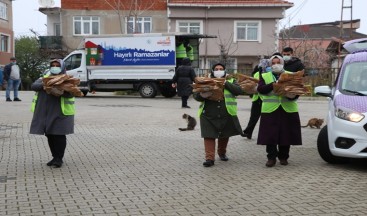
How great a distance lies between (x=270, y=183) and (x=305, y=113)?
441 inches

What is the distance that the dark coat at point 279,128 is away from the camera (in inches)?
308

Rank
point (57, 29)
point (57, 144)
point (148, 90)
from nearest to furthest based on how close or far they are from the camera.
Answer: point (57, 144)
point (148, 90)
point (57, 29)

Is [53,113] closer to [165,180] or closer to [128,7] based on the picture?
[165,180]

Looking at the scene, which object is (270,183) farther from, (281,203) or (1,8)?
(1,8)

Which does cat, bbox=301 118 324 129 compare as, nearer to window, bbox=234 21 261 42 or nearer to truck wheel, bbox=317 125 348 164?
truck wheel, bbox=317 125 348 164

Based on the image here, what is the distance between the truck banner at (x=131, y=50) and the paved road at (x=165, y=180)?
12519mm

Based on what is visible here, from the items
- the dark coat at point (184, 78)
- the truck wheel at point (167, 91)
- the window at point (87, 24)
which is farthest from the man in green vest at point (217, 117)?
the window at point (87, 24)

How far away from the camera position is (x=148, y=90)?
24266 mm

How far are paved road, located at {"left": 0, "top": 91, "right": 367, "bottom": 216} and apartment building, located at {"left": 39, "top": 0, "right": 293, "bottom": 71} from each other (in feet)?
91.1

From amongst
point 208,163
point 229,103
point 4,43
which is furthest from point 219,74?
point 4,43

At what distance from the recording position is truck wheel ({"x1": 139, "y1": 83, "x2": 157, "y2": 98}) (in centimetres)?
2417

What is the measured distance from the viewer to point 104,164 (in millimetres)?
8195

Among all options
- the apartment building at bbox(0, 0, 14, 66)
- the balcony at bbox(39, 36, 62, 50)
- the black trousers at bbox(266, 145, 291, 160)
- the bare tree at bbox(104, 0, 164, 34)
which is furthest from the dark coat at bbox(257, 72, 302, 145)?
the apartment building at bbox(0, 0, 14, 66)

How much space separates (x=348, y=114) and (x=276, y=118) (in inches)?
41.5
